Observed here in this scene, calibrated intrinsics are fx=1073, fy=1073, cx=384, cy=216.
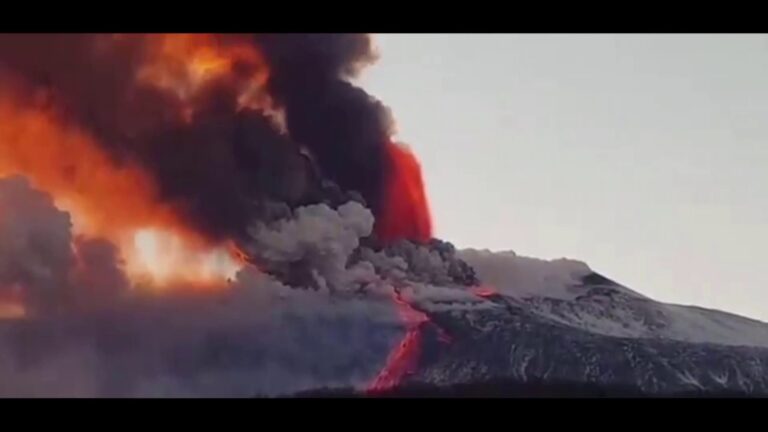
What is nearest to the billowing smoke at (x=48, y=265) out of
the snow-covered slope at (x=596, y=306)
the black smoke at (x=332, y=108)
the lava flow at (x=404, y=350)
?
the black smoke at (x=332, y=108)

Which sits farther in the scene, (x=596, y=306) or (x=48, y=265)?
(x=596, y=306)

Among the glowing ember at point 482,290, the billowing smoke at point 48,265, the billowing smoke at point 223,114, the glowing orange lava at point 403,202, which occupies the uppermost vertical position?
the billowing smoke at point 223,114

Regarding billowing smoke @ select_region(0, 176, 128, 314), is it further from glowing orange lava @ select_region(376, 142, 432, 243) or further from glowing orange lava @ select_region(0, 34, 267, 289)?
glowing orange lava @ select_region(376, 142, 432, 243)

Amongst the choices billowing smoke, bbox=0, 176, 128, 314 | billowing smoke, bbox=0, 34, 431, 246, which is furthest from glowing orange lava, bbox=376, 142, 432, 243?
billowing smoke, bbox=0, 176, 128, 314

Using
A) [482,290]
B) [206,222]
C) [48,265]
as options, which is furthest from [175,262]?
[482,290]

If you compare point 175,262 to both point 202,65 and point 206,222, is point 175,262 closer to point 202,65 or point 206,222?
point 206,222

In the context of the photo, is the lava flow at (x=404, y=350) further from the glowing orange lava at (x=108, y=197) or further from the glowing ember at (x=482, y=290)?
the glowing orange lava at (x=108, y=197)
